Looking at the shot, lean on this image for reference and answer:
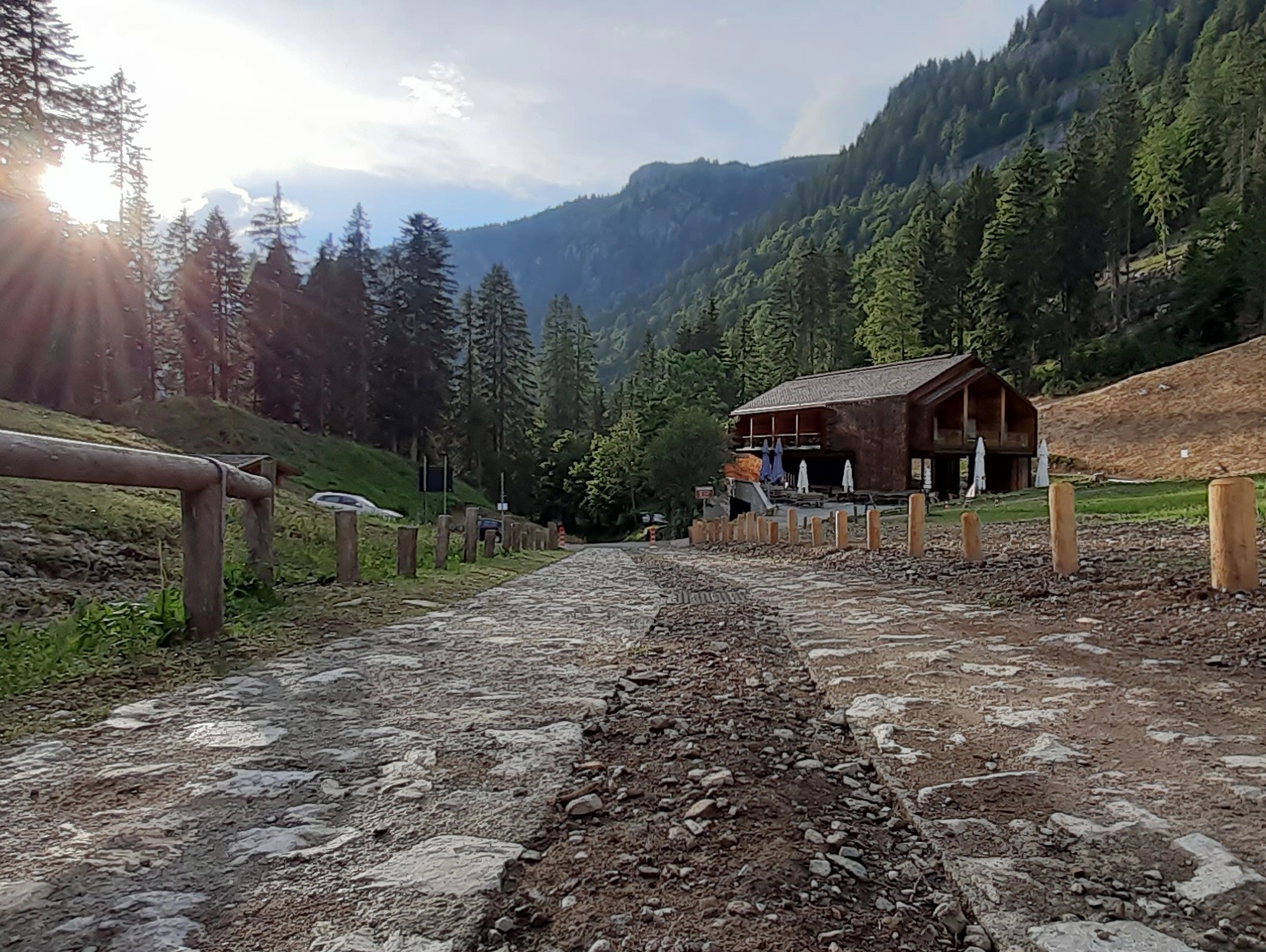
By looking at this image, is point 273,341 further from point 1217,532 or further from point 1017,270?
point 1217,532

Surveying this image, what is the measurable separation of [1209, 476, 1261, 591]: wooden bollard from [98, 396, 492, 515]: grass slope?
1331 inches

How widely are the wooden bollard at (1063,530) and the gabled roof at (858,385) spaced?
29.0 meters

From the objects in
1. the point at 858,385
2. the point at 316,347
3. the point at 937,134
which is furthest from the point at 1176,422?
the point at 937,134

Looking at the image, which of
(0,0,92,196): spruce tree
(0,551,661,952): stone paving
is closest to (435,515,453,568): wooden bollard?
(0,551,661,952): stone paving

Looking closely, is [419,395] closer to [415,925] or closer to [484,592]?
[484,592]

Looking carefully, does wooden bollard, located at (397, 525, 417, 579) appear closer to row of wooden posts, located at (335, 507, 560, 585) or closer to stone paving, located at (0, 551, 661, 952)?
row of wooden posts, located at (335, 507, 560, 585)

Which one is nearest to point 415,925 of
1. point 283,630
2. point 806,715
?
point 806,715

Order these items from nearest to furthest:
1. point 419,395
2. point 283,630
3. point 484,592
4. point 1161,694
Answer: point 1161,694
point 283,630
point 484,592
point 419,395

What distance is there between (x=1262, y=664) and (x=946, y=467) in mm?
36761

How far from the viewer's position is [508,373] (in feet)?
200

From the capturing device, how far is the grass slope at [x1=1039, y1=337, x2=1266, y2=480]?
84.1 feet

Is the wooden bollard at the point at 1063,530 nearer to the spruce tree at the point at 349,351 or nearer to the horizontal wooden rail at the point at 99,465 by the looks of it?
the horizontal wooden rail at the point at 99,465

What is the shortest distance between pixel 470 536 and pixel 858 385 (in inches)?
1163

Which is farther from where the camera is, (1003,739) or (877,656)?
(877,656)
